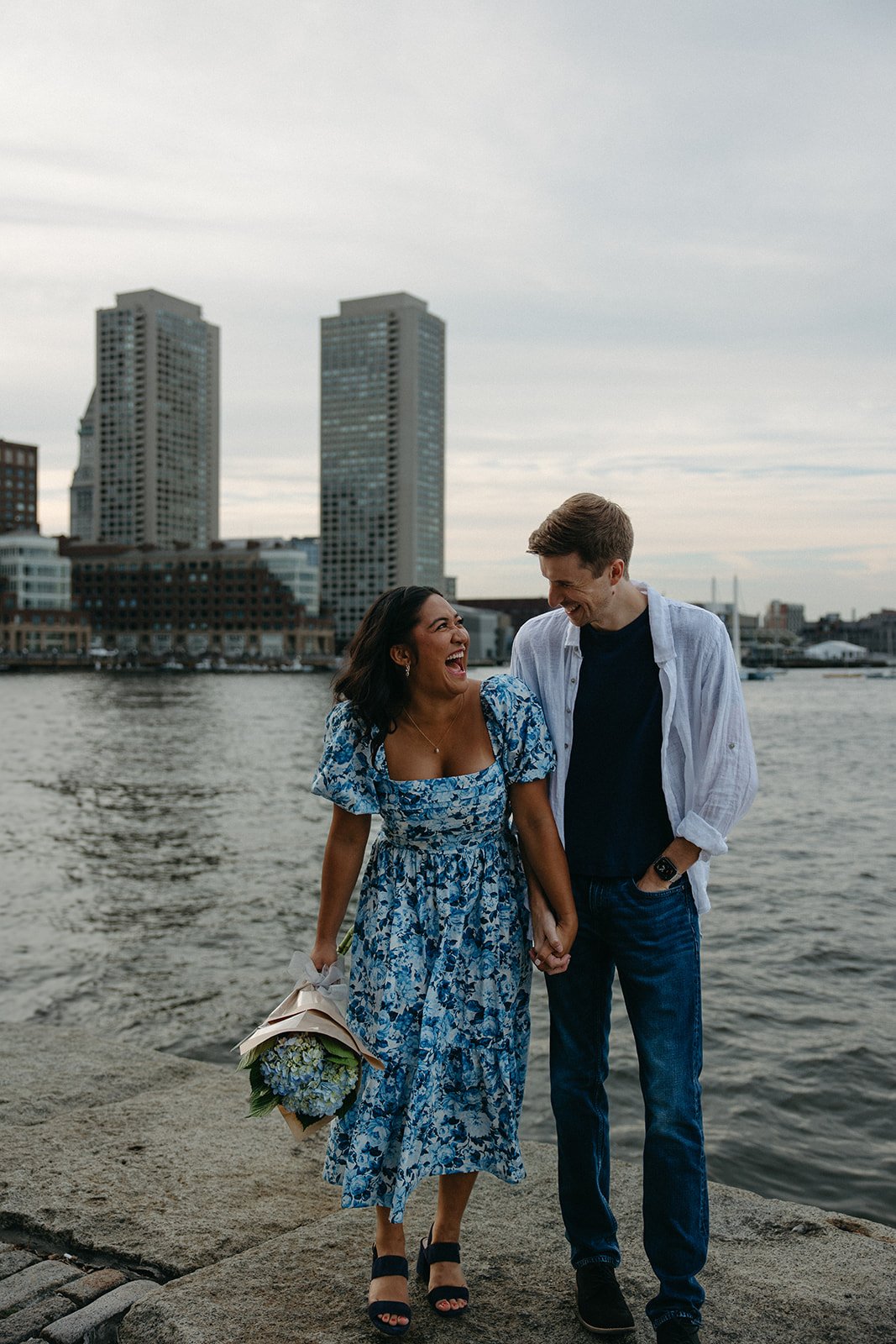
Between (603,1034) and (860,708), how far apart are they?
77961 millimetres

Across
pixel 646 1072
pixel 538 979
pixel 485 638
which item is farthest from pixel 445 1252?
pixel 485 638

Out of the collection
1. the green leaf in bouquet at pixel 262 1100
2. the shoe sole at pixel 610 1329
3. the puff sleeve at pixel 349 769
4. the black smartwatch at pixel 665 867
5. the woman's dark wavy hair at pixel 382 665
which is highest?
the woman's dark wavy hair at pixel 382 665

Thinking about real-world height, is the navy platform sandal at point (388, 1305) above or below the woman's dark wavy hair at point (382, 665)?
below

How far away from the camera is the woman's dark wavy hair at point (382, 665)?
3361 mm

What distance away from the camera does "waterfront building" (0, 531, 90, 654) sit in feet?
515

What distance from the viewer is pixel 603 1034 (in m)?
3.41

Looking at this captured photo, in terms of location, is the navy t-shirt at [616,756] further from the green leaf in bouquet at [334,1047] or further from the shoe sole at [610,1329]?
the shoe sole at [610,1329]

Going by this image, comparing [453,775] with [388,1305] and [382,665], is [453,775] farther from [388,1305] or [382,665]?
[388,1305]

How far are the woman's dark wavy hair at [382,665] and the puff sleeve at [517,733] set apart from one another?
27 cm

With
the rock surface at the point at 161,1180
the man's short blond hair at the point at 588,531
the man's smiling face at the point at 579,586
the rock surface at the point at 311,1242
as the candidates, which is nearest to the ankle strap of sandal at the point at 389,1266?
the rock surface at the point at 311,1242

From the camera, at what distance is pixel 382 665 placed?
3379 mm

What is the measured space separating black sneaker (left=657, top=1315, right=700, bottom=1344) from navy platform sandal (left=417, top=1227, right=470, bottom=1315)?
583mm

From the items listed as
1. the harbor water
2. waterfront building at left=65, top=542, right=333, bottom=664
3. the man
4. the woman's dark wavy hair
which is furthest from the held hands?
waterfront building at left=65, top=542, right=333, bottom=664

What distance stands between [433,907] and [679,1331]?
4.20ft
